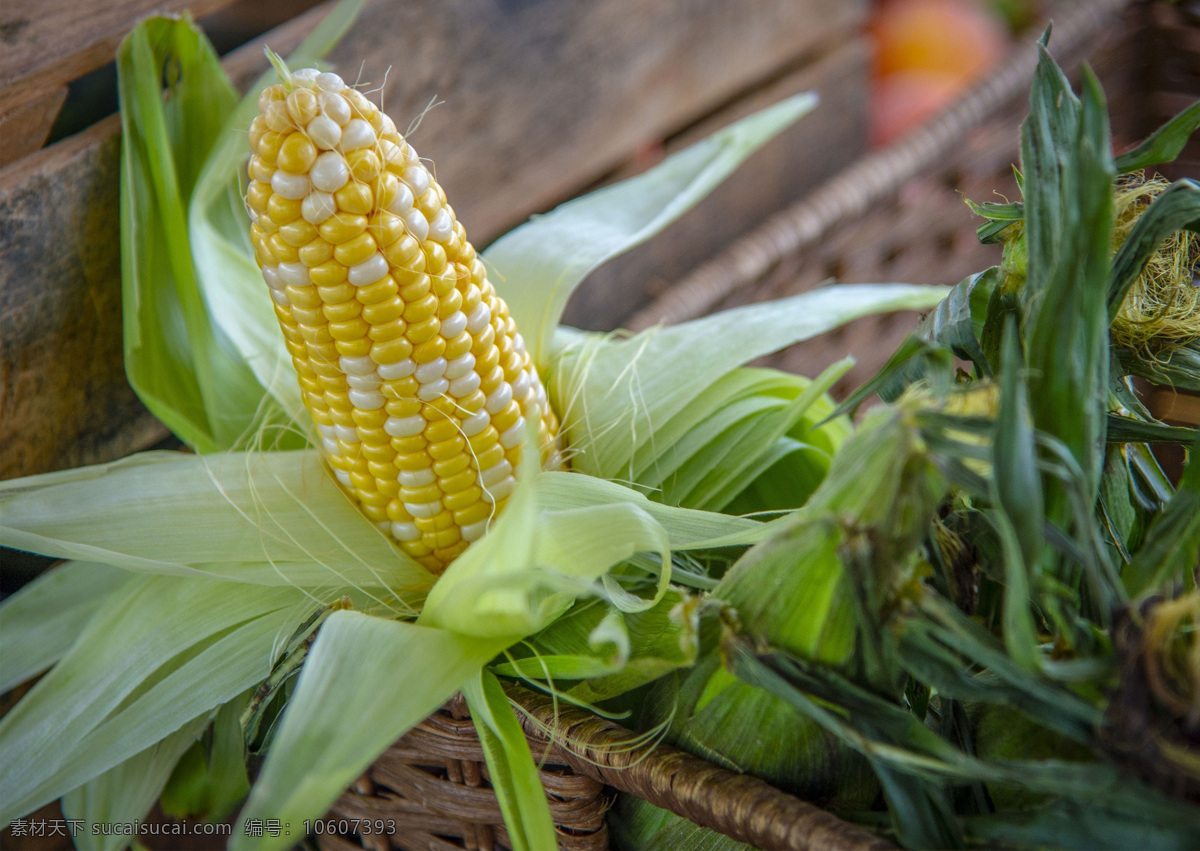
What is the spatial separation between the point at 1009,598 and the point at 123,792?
44 cm

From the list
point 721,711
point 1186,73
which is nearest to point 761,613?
point 721,711

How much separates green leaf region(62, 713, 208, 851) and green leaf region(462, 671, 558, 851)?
0.19 m

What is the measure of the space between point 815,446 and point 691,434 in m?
0.09

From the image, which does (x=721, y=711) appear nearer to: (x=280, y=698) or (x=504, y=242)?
(x=280, y=698)

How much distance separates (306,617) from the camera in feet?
1.49

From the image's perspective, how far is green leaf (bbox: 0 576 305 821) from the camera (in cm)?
45

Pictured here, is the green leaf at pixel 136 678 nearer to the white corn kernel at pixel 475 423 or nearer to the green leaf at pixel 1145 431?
the white corn kernel at pixel 475 423

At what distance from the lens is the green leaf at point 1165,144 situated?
1.29ft

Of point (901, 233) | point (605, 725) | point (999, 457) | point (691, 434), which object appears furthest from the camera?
point (901, 233)

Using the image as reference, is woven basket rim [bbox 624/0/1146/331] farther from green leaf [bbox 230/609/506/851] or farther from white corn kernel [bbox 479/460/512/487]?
green leaf [bbox 230/609/506/851]

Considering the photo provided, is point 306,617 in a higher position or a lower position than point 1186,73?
higher

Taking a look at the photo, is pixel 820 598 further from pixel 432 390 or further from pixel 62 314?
pixel 62 314

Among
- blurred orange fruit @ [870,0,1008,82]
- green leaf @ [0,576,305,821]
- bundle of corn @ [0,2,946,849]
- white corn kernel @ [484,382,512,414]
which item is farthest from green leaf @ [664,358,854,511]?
blurred orange fruit @ [870,0,1008,82]

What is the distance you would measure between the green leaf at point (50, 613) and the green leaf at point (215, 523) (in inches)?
2.4
